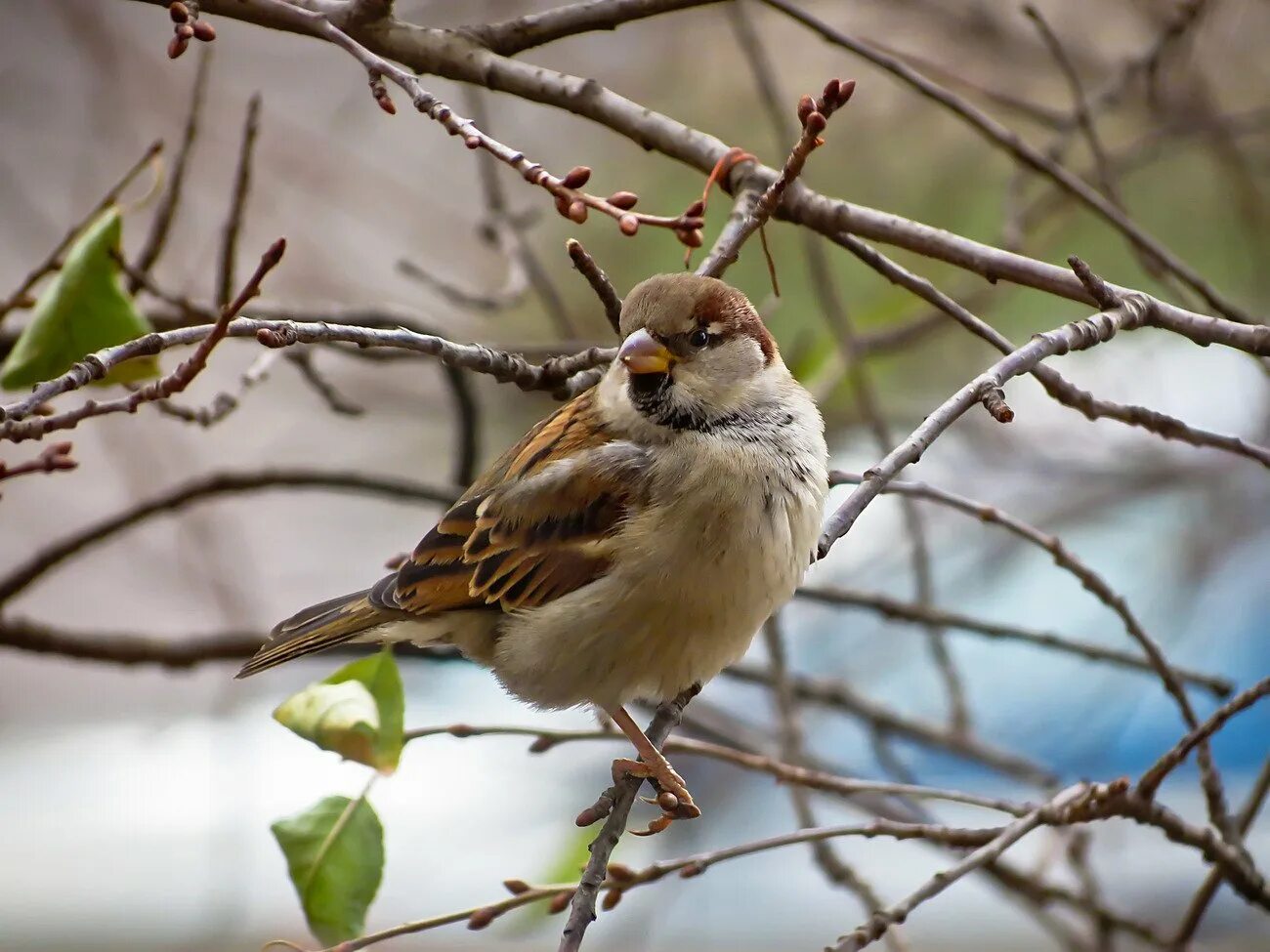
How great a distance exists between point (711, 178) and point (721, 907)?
237 centimetres

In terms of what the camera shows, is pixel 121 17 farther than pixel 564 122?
No

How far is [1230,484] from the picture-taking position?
14.2 feet

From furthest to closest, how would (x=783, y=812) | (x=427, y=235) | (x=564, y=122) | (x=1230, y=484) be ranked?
(x=564, y=122)
(x=427, y=235)
(x=1230, y=484)
(x=783, y=812)

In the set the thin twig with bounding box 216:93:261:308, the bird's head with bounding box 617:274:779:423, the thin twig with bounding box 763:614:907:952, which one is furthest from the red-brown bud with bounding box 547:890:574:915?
the thin twig with bounding box 216:93:261:308

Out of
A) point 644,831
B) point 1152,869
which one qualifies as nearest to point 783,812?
point 1152,869

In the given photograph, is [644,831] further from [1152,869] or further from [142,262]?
[1152,869]

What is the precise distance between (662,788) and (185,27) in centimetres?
116

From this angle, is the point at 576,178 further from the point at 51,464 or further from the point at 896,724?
the point at 896,724

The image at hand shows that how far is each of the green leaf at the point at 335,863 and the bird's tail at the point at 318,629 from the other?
0.42 meters

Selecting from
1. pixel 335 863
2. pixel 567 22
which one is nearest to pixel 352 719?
pixel 335 863

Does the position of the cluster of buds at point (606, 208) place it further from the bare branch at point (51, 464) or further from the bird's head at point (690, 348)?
the bare branch at point (51, 464)

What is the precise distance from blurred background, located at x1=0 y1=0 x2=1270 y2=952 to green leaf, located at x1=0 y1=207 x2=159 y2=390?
885 millimetres

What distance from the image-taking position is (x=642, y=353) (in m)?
1.86

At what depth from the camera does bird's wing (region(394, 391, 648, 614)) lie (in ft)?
6.37
